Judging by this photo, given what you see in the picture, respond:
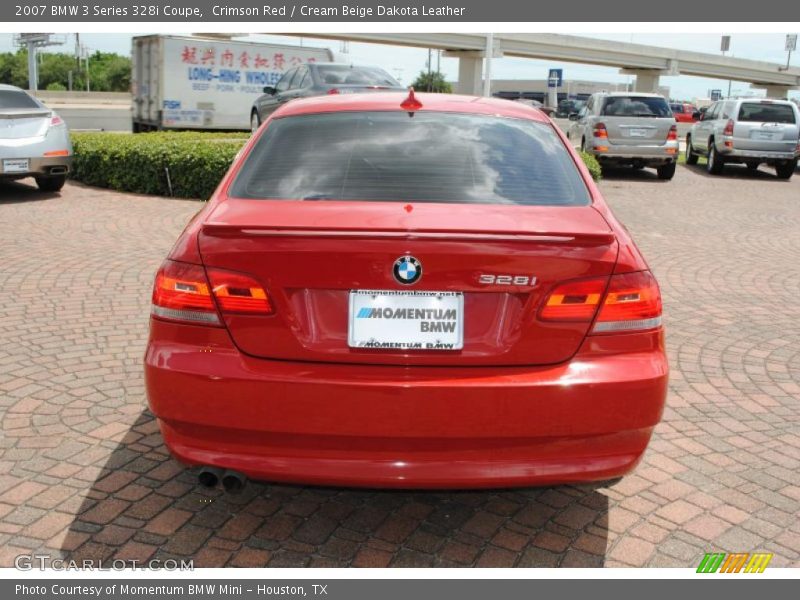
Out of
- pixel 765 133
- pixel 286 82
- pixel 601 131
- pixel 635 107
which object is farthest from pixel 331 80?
pixel 765 133

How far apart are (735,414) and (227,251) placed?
3.21 metres

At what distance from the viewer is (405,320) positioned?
2896mm

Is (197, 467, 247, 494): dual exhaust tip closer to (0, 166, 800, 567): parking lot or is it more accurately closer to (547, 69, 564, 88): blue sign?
(0, 166, 800, 567): parking lot

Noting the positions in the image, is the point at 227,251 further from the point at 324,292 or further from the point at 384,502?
the point at 384,502

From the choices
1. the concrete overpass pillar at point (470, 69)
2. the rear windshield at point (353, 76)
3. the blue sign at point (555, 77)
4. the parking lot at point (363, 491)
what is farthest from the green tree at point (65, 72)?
the parking lot at point (363, 491)

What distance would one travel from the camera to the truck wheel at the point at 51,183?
13297 millimetres

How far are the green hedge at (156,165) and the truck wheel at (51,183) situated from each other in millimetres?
785

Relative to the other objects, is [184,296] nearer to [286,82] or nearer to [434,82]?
[286,82]

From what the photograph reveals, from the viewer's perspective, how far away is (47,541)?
10.8ft

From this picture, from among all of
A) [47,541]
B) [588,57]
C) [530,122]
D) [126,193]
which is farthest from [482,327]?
[588,57]

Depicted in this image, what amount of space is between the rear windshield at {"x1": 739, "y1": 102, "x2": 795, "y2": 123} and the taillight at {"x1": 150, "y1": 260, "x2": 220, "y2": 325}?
19.6 metres

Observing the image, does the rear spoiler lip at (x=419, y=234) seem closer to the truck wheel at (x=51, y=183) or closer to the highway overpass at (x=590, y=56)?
the truck wheel at (x=51, y=183)

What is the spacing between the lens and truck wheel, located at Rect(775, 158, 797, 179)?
20.4 meters

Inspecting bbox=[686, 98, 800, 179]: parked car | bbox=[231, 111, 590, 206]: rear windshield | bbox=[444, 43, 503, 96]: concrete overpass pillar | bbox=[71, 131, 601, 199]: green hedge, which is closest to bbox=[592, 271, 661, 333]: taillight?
bbox=[231, 111, 590, 206]: rear windshield
